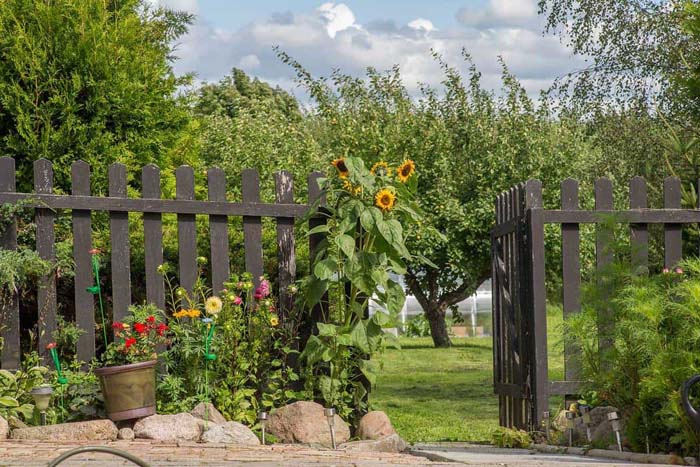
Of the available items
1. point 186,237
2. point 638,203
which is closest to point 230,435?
point 186,237

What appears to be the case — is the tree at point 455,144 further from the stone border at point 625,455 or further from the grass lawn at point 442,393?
the stone border at point 625,455

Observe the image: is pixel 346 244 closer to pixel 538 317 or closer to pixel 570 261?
pixel 538 317

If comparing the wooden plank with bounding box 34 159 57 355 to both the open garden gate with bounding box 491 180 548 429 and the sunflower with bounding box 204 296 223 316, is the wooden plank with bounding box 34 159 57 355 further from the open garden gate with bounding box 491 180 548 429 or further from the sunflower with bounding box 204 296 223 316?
the open garden gate with bounding box 491 180 548 429

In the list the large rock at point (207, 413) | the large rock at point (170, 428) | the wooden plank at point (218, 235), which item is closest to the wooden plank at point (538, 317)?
the wooden plank at point (218, 235)

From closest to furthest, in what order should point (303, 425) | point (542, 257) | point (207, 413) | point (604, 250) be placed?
point (207, 413) < point (303, 425) < point (604, 250) < point (542, 257)

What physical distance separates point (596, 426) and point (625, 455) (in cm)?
99

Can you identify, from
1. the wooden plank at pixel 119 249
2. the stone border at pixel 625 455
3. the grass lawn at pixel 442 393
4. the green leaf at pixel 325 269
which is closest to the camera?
the stone border at pixel 625 455

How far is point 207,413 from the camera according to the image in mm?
5812

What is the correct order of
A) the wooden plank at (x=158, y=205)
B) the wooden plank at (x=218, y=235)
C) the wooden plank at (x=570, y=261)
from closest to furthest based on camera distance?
the wooden plank at (x=158, y=205), the wooden plank at (x=218, y=235), the wooden plank at (x=570, y=261)

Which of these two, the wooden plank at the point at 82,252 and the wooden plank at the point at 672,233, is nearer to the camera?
the wooden plank at the point at 82,252

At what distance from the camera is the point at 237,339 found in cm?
623

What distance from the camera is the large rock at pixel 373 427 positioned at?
6109 mm

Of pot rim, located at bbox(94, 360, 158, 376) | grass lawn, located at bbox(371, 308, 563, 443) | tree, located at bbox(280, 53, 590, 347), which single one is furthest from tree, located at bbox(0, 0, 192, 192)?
tree, located at bbox(280, 53, 590, 347)

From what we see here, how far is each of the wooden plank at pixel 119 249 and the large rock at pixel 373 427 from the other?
1.81m
